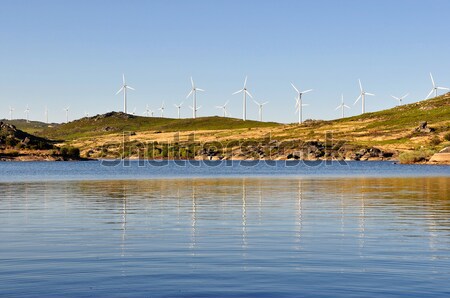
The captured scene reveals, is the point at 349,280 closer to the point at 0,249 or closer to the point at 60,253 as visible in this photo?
the point at 60,253

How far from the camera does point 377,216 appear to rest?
45344mm

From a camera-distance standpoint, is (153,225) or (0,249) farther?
(153,225)

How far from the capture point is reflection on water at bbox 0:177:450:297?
22969mm

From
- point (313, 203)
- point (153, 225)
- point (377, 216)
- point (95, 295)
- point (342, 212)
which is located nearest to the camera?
point (95, 295)

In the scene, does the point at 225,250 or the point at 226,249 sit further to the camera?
the point at 226,249

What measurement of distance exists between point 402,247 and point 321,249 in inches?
139

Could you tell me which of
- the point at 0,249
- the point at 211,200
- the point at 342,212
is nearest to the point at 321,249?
the point at 0,249

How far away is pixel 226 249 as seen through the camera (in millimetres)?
30875

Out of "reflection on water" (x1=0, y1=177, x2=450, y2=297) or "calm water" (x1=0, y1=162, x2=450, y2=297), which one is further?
"reflection on water" (x1=0, y1=177, x2=450, y2=297)

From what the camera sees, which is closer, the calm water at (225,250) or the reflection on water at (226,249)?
the calm water at (225,250)

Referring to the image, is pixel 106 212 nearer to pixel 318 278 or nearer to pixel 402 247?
pixel 402 247

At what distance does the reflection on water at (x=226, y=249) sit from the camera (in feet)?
75.4

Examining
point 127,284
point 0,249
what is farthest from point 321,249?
point 0,249

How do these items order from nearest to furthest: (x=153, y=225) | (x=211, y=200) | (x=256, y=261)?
(x=256, y=261) < (x=153, y=225) < (x=211, y=200)
